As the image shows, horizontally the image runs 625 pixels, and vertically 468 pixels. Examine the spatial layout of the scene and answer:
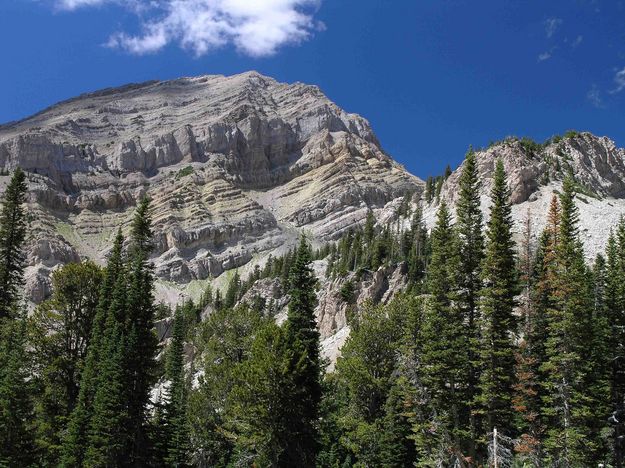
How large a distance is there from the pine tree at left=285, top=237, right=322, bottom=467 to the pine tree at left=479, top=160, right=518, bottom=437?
975cm

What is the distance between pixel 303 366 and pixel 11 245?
76.9 feet

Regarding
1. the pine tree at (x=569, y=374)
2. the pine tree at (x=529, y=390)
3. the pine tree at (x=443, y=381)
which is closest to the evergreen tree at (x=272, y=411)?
the pine tree at (x=443, y=381)

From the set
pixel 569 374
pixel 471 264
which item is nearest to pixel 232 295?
pixel 471 264

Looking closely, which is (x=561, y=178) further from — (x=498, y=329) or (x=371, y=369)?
(x=498, y=329)

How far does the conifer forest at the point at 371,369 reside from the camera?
34000mm

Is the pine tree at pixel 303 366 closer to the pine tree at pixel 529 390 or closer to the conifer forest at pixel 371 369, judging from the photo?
the conifer forest at pixel 371 369

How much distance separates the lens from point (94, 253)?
19588 cm

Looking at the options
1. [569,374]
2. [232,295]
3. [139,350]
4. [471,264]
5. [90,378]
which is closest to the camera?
[569,374]

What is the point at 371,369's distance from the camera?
4472cm

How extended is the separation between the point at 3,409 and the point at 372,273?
2954 inches

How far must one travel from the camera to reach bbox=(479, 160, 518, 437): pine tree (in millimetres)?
34781

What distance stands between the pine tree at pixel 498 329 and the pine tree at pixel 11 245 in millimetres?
30949

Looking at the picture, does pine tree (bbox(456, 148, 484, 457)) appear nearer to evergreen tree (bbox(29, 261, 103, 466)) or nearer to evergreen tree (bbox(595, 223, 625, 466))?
evergreen tree (bbox(595, 223, 625, 466))

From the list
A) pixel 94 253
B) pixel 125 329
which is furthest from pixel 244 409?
pixel 94 253
